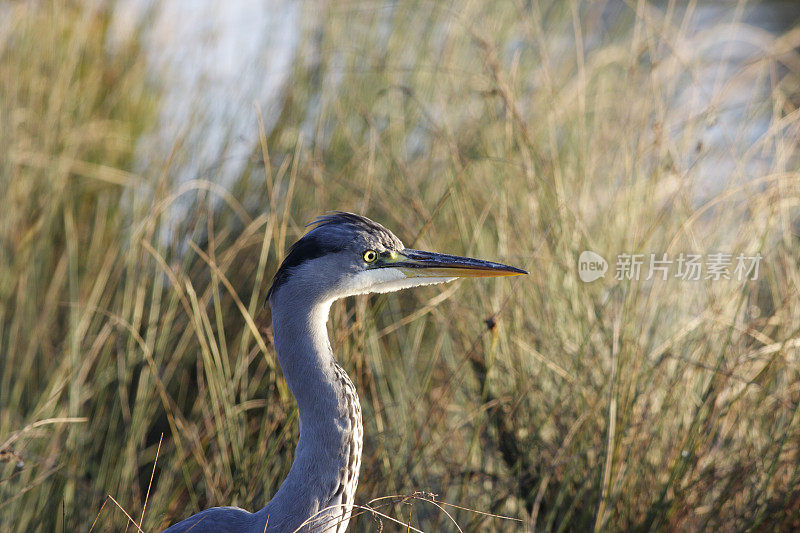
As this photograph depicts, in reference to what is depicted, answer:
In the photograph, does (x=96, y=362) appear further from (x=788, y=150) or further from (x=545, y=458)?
(x=788, y=150)

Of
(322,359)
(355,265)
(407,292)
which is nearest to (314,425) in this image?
(322,359)

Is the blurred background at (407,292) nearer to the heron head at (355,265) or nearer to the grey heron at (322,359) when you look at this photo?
the grey heron at (322,359)

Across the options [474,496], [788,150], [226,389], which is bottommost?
[474,496]

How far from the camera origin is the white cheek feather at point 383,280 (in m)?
1.77

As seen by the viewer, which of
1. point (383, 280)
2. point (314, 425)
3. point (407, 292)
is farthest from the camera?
point (407, 292)

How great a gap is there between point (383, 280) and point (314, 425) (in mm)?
378

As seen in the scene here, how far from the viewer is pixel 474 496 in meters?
2.37

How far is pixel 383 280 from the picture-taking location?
5.94 ft

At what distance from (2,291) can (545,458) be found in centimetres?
223

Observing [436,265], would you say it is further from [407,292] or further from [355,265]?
[407,292]

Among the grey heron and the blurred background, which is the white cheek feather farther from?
the blurred background

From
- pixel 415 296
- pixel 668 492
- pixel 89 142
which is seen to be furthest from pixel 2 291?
pixel 668 492

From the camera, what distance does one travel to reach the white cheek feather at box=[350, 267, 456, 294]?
5.82ft

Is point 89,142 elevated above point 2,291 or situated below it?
above
